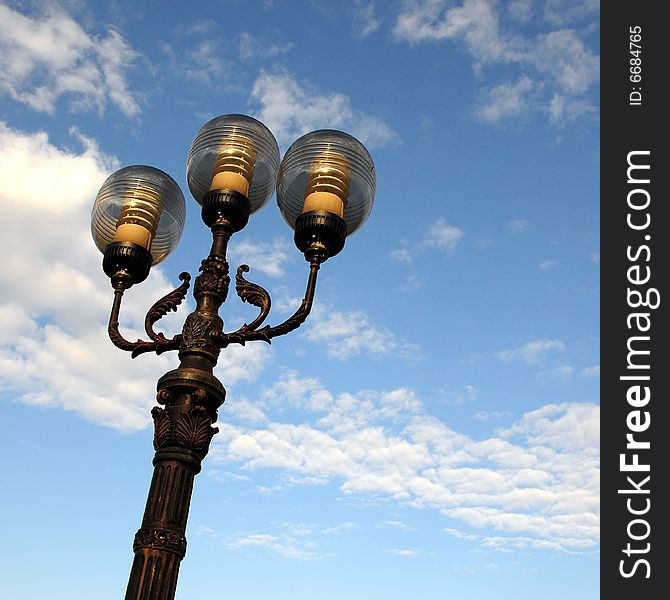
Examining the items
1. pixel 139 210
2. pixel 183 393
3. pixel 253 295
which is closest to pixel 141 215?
pixel 139 210

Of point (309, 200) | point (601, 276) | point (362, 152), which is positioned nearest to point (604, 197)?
point (601, 276)

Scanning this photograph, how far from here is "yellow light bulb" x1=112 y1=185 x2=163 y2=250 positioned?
621 cm

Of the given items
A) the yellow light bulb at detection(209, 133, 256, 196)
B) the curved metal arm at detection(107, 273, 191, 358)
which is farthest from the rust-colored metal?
the yellow light bulb at detection(209, 133, 256, 196)

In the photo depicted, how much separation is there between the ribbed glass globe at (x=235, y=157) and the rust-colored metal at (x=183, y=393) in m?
0.46

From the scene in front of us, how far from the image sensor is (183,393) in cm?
493

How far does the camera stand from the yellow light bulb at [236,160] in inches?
237

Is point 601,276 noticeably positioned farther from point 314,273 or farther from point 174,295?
point 174,295

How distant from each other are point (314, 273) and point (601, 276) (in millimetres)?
3637

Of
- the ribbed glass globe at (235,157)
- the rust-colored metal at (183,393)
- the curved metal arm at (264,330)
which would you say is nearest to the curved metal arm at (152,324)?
the rust-colored metal at (183,393)

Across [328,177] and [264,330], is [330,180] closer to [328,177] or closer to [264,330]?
[328,177]

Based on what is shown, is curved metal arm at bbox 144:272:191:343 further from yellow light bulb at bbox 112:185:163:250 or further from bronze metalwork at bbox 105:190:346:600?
yellow light bulb at bbox 112:185:163:250

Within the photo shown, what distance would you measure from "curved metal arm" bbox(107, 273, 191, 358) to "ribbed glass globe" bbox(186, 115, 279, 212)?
0.85 meters

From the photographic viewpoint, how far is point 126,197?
629 centimetres

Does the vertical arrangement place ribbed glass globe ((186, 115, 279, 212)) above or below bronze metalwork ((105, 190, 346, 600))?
above
